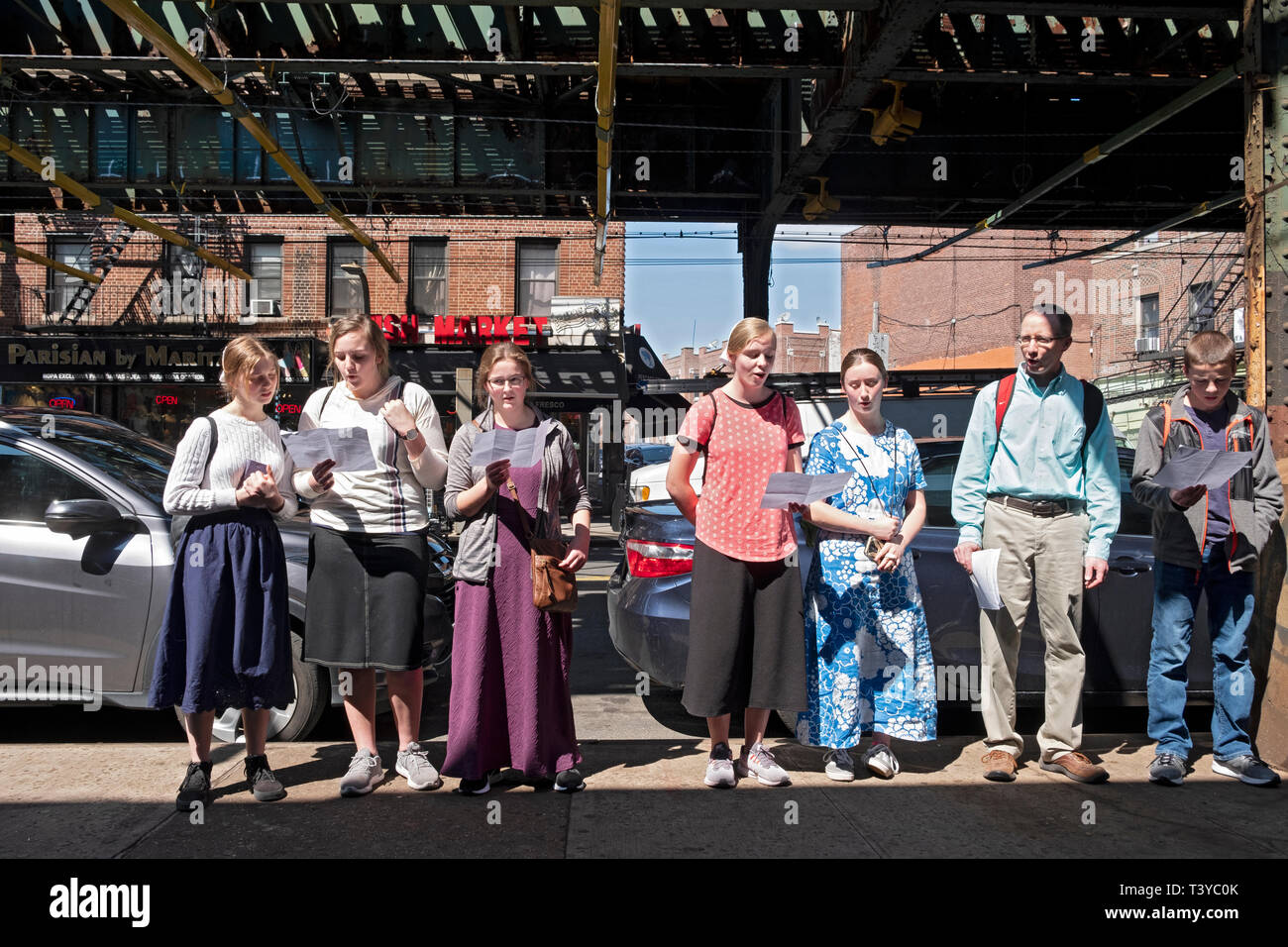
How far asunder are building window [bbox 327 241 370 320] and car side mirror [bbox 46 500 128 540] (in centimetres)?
1869

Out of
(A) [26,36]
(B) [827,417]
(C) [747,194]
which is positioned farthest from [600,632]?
(B) [827,417]

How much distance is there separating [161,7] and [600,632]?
821 centimetres

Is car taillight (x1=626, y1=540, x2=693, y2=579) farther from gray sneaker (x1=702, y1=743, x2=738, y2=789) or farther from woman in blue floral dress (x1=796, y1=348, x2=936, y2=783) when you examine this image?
gray sneaker (x1=702, y1=743, x2=738, y2=789)

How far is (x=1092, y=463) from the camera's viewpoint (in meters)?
4.45

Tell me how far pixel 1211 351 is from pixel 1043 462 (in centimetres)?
95

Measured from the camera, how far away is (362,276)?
22016 millimetres

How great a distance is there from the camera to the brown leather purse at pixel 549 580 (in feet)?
13.3

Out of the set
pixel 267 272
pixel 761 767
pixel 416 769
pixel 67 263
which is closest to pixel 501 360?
pixel 416 769

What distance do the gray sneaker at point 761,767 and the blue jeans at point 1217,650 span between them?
72.1 inches

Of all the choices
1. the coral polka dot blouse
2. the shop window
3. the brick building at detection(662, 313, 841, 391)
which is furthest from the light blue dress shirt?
the brick building at detection(662, 313, 841, 391)

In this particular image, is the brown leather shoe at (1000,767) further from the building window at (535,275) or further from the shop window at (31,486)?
the building window at (535,275)
